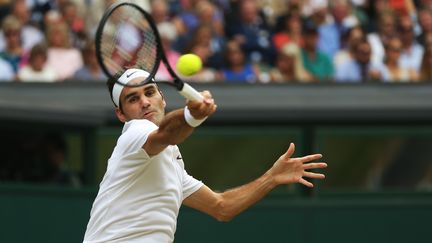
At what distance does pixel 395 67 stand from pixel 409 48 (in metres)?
0.30

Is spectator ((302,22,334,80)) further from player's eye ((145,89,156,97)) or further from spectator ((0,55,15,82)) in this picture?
player's eye ((145,89,156,97))

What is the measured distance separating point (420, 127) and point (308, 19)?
219 cm

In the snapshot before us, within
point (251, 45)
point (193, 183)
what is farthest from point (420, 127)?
point (193, 183)

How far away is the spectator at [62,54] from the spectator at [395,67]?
322cm

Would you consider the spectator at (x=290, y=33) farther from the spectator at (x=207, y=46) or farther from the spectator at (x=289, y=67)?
the spectator at (x=207, y=46)

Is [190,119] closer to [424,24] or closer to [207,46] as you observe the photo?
[207,46]

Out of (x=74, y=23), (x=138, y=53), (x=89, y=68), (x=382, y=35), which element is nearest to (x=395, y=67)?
(x=382, y=35)

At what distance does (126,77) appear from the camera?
579 cm

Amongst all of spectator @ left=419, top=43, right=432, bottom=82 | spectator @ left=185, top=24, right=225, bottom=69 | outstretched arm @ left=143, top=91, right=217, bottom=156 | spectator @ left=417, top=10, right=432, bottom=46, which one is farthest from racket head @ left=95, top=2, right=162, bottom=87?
spectator @ left=417, top=10, right=432, bottom=46

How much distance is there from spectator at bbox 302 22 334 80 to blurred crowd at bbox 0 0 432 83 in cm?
1

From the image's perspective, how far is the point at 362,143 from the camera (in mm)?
10883

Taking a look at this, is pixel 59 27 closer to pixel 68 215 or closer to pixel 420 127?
pixel 68 215

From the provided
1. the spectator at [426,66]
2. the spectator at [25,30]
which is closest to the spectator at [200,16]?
the spectator at [25,30]

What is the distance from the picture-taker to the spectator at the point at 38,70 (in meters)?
11.0
